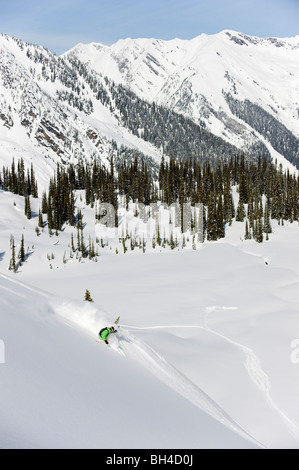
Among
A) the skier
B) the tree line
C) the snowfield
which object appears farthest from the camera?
the tree line

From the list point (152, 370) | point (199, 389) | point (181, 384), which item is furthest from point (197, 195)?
point (152, 370)

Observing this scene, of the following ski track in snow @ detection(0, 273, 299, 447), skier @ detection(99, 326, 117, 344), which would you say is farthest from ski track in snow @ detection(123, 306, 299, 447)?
skier @ detection(99, 326, 117, 344)

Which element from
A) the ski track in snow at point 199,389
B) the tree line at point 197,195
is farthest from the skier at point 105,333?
the tree line at point 197,195

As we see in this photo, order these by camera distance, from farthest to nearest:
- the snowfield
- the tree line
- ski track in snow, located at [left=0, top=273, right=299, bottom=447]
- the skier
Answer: the tree line → the skier → ski track in snow, located at [left=0, top=273, right=299, bottom=447] → the snowfield

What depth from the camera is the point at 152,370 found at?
955cm

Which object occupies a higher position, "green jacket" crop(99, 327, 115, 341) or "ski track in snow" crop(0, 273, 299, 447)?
"green jacket" crop(99, 327, 115, 341)

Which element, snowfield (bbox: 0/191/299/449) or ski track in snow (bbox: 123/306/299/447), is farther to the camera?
ski track in snow (bbox: 123/306/299/447)

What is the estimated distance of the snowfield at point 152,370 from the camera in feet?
16.0

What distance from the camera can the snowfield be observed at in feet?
16.0

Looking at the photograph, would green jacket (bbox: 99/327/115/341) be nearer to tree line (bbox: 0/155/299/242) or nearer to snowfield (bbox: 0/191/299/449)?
snowfield (bbox: 0/191/299/449)

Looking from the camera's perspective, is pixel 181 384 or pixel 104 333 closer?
pixel 104 333

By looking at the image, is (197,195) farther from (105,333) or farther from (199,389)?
(105,333)

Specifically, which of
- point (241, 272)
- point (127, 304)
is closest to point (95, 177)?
point (241, 272)

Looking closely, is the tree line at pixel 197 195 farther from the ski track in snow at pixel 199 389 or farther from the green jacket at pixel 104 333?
the green jacket at pixel 104 333
